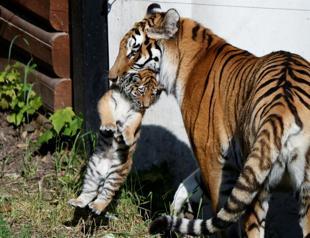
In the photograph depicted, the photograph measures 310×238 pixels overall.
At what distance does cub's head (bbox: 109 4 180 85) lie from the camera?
208 inches

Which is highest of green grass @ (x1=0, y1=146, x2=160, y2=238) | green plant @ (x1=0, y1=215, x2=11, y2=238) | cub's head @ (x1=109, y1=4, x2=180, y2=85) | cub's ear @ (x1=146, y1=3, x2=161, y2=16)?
cub's ear @ (x1=146, y1=3, x2=161, y2=16)

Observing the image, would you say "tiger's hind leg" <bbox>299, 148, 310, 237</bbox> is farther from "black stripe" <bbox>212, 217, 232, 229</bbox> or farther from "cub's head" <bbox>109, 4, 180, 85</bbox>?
"cub's head" <bbox>109, 4, 180, 85</bbox>

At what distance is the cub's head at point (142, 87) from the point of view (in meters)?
5.30

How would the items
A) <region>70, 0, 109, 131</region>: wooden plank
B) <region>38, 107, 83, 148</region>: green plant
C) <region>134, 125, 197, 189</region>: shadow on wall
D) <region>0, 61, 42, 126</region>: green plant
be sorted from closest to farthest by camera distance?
<region>134, 125, 197, 189</region>: shadow on wall
<region>70, 0, 109, 131</region>: wooden plank
<region>38, 107, 83, 148</region>: green plant
<region>0, 61, 42, 126</region>: green plant

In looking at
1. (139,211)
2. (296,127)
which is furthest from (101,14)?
(296,127)

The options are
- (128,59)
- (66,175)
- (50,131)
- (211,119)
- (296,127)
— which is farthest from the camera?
(50,131)

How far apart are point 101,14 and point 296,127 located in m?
2.55

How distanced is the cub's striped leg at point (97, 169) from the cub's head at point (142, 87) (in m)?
0.26

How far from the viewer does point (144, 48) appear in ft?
17.4

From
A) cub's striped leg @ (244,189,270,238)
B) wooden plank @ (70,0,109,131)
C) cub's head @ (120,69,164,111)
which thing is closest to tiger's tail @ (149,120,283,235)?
cub's striped leg @ (244,189,270,238)

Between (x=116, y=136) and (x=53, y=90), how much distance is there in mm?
1473

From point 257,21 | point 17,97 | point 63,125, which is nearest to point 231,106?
point 257,21

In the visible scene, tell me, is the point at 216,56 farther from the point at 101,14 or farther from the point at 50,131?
the point at 50,131

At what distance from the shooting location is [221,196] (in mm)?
4922
